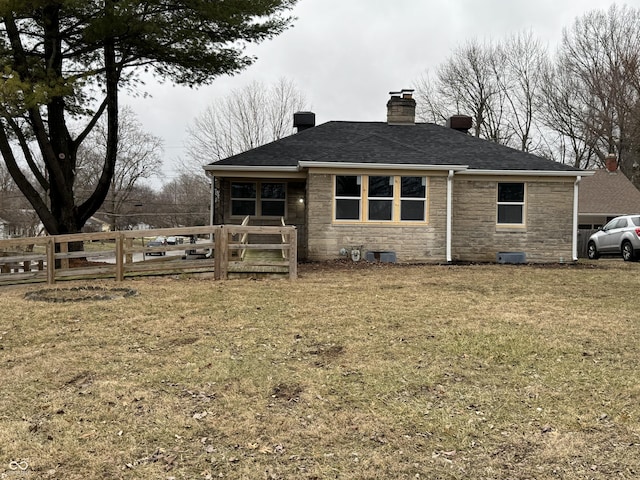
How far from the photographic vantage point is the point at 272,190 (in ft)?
52.9

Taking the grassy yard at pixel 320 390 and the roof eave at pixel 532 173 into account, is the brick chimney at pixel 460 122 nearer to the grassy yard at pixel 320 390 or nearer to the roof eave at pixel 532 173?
the roof eave at pixel 532 173

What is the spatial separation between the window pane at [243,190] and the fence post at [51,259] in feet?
22.1

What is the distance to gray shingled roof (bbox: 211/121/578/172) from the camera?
14.1 m

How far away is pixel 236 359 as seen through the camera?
499 centimetres

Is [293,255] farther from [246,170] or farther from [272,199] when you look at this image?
[272,199]

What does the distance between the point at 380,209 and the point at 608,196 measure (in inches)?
727

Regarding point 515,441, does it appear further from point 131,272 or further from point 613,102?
point 613,102

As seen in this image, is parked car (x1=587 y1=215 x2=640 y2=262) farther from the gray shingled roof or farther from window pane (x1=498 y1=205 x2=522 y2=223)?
window pane (x1=498 y1=205 x2=522 y2=223)

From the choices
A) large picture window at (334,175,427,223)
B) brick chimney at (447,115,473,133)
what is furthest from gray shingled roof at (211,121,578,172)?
brick chimney at (447,115,473,133)

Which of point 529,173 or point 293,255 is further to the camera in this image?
point 529,173

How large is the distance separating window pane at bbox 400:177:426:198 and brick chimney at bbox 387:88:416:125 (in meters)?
5.63

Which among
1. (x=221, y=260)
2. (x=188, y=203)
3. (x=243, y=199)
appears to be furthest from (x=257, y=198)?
(x=188, y=203)

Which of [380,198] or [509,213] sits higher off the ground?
[380,198]

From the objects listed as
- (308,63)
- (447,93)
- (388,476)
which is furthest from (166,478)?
(447,93)
